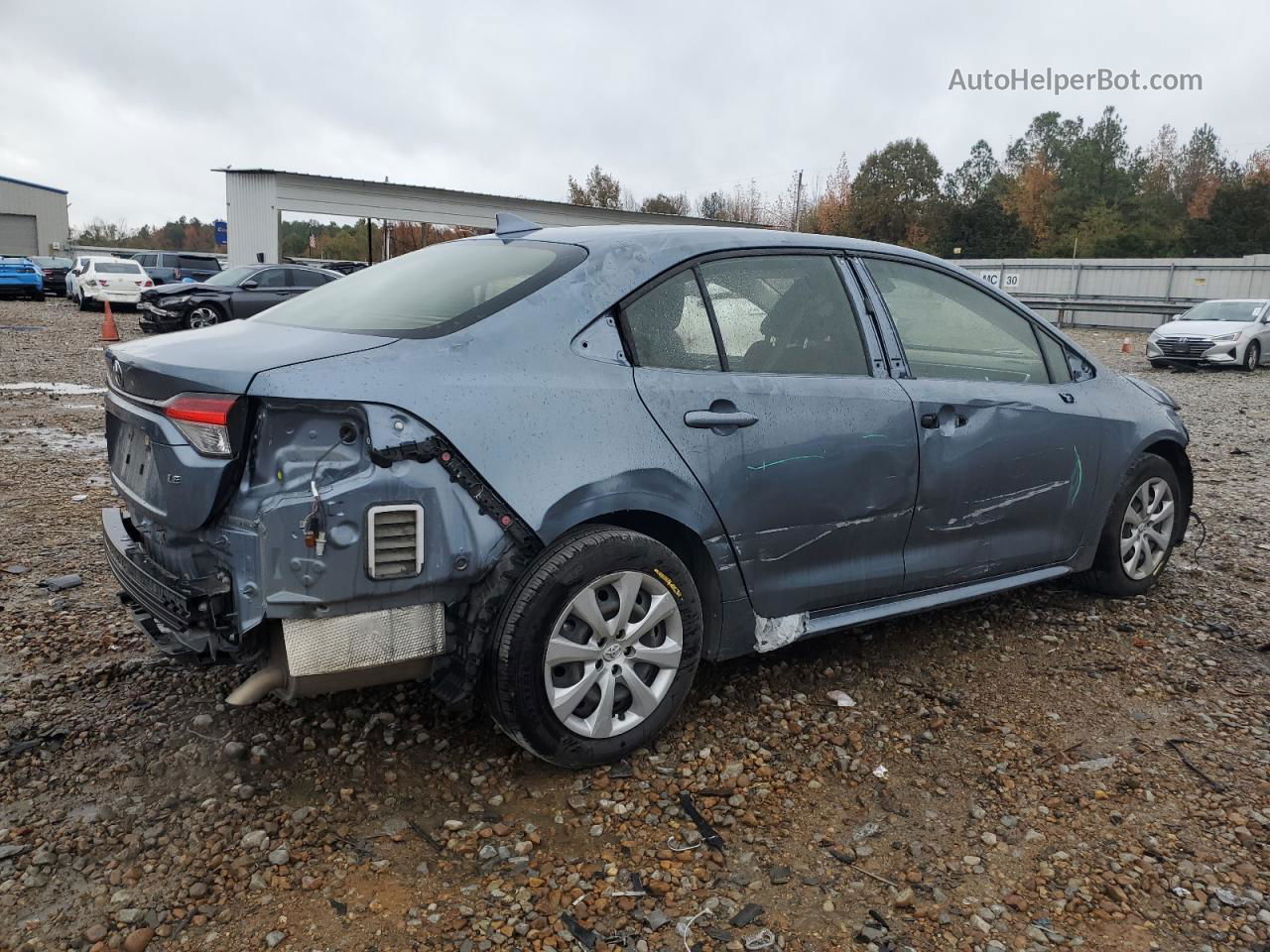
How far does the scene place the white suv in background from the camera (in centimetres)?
2512

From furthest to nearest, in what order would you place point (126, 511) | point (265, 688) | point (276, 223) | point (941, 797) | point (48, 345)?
point (276, 223), point (48, 345), point (126, 511), point (941, 797), point (265, 688)

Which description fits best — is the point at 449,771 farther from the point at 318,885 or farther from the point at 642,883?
the point at 642,883

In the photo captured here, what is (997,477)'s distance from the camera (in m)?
3.81

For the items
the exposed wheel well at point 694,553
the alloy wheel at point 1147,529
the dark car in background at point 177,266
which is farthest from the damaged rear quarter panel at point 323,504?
the dark car in background at point 177,266

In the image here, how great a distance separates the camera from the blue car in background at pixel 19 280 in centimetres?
2748

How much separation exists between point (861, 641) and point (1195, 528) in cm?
321

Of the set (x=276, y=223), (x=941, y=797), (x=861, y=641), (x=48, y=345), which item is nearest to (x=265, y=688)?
(x=941, y=797)

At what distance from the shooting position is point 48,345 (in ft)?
53.2

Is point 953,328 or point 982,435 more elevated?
point 953,328

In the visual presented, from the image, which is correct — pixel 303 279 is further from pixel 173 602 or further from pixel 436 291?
pixel 173 602

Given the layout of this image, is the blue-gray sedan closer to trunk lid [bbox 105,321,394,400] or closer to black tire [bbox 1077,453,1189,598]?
trunk lid [bbox 105,321,394,400]

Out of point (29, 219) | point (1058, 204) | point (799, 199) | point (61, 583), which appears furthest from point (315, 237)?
point (61, 583)

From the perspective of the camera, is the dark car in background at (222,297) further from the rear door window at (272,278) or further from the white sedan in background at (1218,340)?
the white sedan in background at (1218,340)

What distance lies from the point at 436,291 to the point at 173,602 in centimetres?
127
